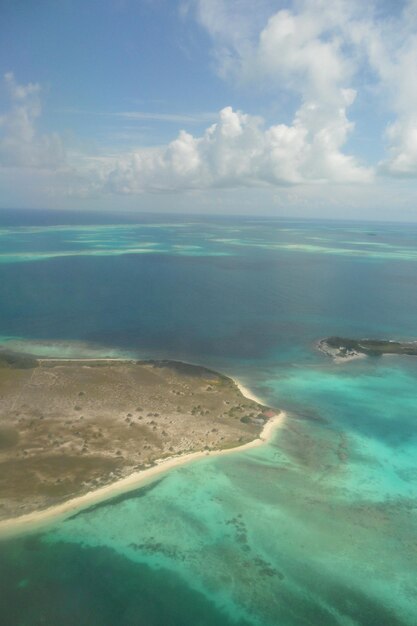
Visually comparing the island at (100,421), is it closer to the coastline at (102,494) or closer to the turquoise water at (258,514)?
the coastline at (102,494)

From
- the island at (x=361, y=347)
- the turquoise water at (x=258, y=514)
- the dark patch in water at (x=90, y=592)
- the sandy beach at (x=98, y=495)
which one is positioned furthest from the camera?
the island at (x=361, y=347)

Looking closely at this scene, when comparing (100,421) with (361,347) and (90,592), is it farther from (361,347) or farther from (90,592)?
(361,347)

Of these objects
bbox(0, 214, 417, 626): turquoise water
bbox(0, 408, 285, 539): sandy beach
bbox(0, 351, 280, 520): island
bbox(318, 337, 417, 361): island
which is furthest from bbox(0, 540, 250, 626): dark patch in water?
bbox(318, 337, 417, 361): island

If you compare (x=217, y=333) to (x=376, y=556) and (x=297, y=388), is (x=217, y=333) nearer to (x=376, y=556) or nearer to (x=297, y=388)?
(x=297, y=388)

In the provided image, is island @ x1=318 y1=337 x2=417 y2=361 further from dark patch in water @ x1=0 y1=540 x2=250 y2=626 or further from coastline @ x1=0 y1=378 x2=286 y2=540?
dark patch in water @ x1=0 y1=540 x2=250 y2=626

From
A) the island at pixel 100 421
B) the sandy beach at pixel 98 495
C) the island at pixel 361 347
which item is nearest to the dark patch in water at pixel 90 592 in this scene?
the sandy beach at pixel 98 495
